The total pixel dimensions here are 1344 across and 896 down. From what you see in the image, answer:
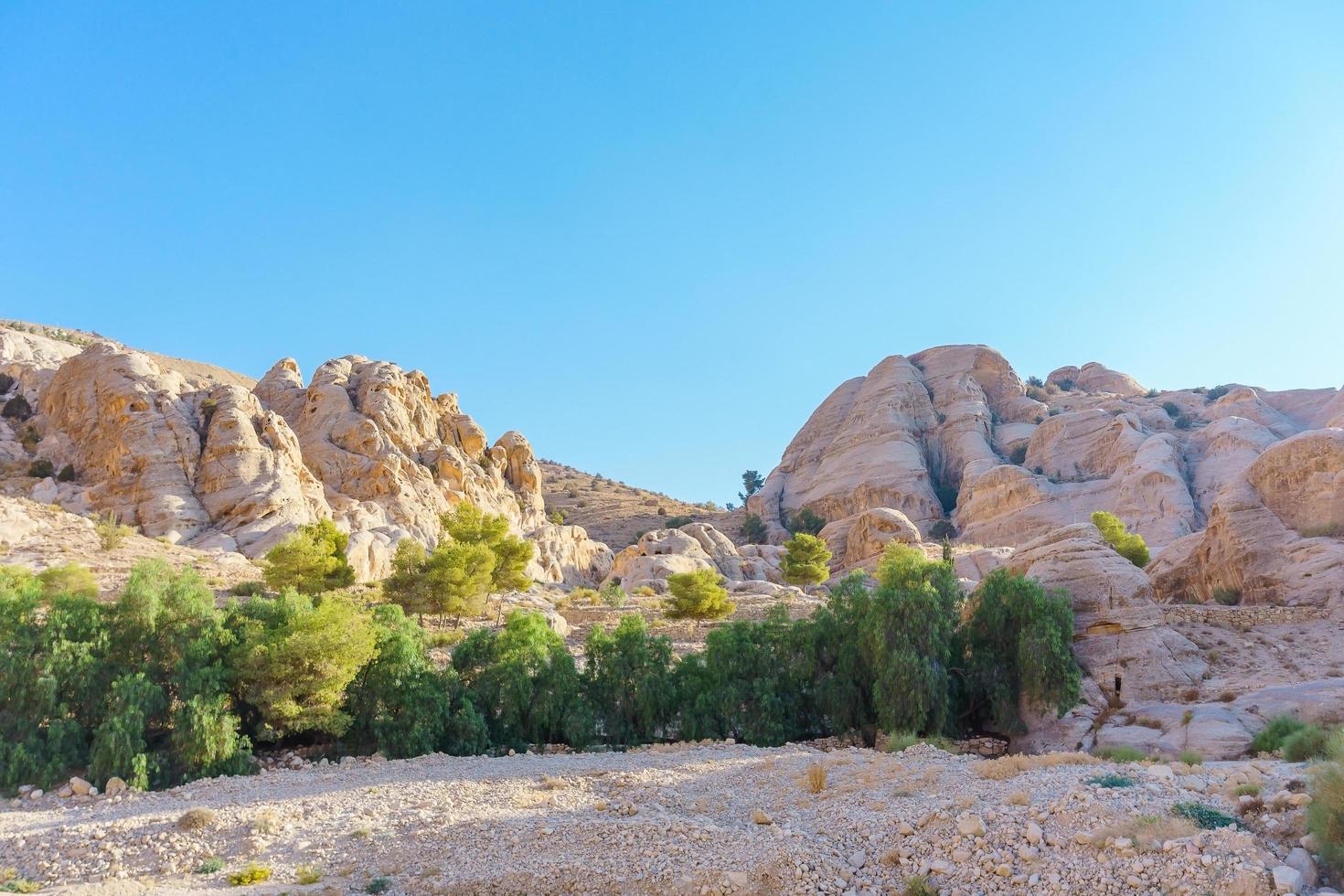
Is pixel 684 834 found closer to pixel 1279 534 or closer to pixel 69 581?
pixel 1279 534

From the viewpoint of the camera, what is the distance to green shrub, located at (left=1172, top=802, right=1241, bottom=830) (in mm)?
10852

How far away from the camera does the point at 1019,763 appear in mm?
15906

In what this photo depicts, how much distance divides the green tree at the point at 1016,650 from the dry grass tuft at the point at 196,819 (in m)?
18.8

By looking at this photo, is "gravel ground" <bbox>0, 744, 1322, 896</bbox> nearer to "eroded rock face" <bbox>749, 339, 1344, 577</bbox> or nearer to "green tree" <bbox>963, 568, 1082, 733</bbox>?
"green tree" <bbox>963, 568, 1082, 733</bbox>

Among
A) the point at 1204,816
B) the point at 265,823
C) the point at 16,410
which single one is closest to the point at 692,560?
the point at 265,823

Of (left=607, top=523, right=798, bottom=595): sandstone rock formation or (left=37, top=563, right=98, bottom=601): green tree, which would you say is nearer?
(left=37, top=563, right=98, bottom=601): green tree

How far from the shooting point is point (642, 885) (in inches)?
452

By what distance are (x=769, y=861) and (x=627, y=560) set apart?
48.4 m

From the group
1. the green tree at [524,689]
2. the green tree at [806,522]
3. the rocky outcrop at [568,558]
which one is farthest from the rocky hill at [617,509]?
the green tree at [524,689]

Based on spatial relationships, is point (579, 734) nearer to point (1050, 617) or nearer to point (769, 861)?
point (769, 861)

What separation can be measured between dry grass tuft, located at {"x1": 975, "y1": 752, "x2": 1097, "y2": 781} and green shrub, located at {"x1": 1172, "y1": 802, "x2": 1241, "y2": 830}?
3.97 m

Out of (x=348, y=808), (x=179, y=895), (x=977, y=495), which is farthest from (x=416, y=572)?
(x=977, y=495)

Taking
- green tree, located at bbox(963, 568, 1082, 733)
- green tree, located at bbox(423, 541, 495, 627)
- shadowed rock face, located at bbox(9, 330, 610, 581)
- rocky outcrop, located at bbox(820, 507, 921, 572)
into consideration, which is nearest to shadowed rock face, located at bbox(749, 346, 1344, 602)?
rocky outcrop, located at bbox(820, 507, 921, 572)

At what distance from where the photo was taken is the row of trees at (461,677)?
18.1 meters
